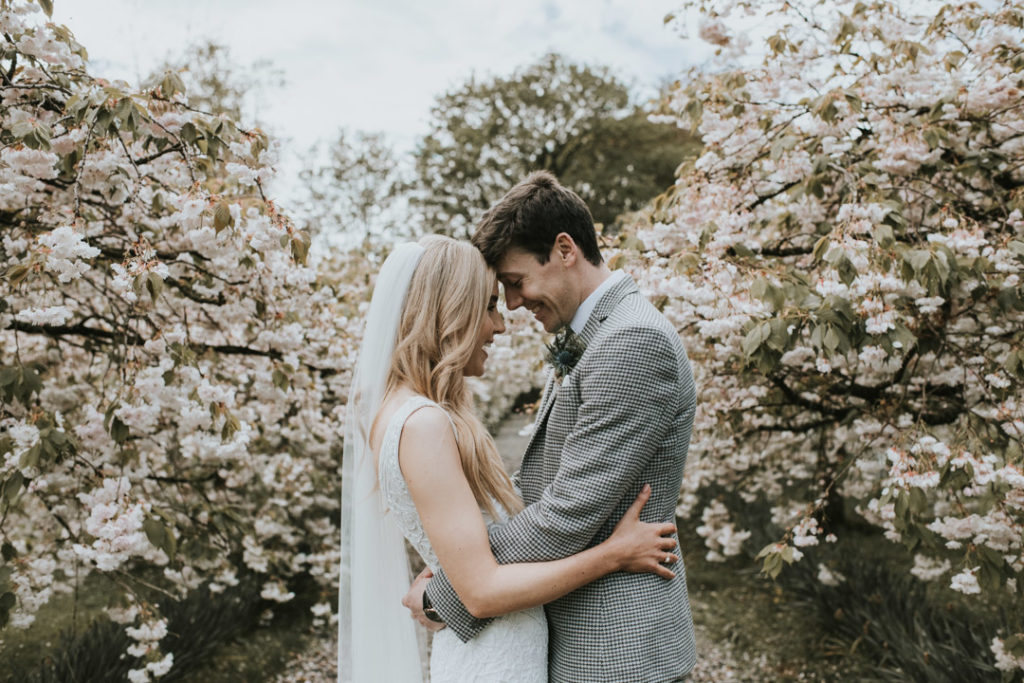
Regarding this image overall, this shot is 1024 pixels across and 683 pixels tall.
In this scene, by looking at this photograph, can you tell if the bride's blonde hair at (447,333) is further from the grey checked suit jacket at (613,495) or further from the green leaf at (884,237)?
the green leaf at (884,237)

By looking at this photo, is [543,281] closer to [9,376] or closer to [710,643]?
[9,376]

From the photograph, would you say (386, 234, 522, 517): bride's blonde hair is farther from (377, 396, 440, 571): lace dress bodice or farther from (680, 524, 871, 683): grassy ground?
(680, 524, 871, 683): grassy ground

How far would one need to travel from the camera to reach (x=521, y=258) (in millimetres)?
1935

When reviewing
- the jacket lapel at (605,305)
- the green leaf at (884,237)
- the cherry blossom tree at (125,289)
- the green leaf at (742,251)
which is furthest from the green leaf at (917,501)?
the cherry blossom tree at (125,289)

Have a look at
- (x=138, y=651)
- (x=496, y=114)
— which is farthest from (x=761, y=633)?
(x=496, y=114)

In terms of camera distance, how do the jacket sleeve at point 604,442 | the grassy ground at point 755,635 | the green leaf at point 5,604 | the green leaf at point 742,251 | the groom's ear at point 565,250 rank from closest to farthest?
the jacket sleeve at point 604,442, the groom's ear at point 565,250, the green leaf at point 5,604, the green leaf at point 742,251, the grassy ground at point 755,635

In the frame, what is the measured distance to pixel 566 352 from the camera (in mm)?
1811

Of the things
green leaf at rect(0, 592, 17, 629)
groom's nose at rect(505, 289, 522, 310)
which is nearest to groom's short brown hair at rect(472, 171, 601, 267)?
groom's nose at rect(505, 289, 522, 310)

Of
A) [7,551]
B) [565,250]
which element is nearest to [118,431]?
[7,551]

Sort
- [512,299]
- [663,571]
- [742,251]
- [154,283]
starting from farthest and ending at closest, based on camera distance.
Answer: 1. [742,251]
2. [154,283]
3. [512,299]
4. [663,571]

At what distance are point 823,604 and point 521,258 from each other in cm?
→ 542

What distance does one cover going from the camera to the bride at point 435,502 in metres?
1.61

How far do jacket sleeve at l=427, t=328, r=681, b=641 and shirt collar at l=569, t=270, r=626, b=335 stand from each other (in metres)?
0.23

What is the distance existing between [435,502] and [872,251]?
2.04m
